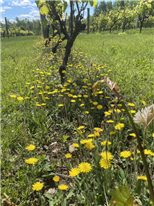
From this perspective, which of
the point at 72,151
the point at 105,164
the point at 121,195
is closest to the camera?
the point at 121,195

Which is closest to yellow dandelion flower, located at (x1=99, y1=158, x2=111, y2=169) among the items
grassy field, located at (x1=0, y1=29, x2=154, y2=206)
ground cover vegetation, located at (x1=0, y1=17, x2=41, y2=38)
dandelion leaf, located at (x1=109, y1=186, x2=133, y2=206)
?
grassy field, located at (x1=0, y1=29, x2=154, y2=206)

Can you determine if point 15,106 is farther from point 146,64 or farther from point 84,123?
point 146,64

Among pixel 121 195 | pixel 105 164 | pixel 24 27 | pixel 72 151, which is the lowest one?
pixel 72 151

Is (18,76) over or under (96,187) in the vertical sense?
over

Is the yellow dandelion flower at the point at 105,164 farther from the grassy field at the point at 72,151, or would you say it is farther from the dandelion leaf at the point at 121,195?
the dandelion leaf at the point at 121,195

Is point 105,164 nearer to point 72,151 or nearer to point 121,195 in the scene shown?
point 121,195

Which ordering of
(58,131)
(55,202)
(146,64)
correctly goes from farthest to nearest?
(146,64), (58,131), (55,202)

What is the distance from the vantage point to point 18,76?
166 inches

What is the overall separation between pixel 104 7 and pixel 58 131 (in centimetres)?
7925

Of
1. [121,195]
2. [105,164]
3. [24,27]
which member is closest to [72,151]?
[105,164]

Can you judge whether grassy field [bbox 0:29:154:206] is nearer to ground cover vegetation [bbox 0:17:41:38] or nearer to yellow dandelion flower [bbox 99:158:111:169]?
yellow dandelion flower [bbox 99:158:111:169]

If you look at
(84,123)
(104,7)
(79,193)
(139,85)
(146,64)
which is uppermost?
(104,7)

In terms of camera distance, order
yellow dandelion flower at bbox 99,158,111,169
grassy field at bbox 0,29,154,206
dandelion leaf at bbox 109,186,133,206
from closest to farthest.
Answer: dandelion leaf at bbox 109,186,133,206 < yellow dandelion flower at bbox 99,158,111,169 < grassy field at bbox 0,29,154,206

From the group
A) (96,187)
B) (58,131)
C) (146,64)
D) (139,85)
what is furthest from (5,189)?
(146,64)
